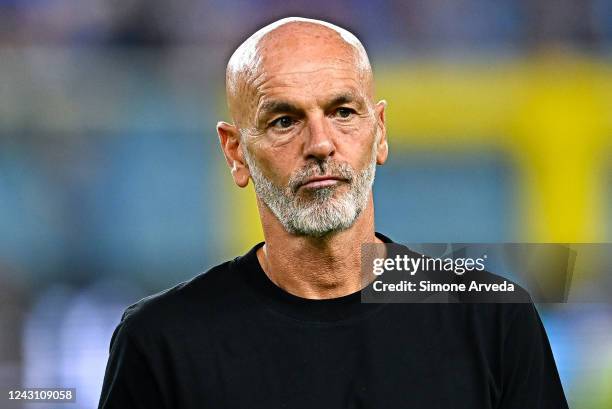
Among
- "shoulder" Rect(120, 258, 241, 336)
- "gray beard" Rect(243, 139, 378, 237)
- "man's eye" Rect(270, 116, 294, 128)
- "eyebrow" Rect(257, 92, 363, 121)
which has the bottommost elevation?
"shoulder" Rect(120, 258, 241, 336)

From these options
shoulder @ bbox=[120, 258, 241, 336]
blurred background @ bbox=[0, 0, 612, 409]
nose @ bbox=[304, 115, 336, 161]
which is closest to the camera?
nose @ bbox=[304, 115, 336, 161]

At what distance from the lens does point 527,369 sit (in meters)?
1.67

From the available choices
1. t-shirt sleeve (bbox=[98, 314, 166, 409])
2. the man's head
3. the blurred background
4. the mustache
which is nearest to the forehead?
the man's head

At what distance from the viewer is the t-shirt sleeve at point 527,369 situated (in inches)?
65.3

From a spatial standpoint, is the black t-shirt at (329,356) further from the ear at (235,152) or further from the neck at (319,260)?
the ear at (235,152)

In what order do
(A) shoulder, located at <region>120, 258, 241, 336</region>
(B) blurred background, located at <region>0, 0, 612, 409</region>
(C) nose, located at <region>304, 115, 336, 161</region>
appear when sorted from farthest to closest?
1. (B) blurred background, located at <region>0, 0, 612, 409</region>
2. (A) shoulder, located at <region>120, 258, 241, 336</region>
3. (C) nose, located at <region>304, 115, 336, 161</region>

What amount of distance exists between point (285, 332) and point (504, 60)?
5.15ft

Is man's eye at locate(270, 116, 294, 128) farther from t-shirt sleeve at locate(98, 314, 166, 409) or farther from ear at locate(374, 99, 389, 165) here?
t-shirt sleeve at locate(98, 314, 166, 409)

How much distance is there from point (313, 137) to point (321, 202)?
104mm

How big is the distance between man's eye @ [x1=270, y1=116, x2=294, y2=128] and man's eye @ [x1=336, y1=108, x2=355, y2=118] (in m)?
0.08

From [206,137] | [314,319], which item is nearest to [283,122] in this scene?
[314,319]

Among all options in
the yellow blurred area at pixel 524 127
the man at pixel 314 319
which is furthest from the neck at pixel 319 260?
the yellow blurred area at pixel 524 127

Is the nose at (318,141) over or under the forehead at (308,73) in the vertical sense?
under

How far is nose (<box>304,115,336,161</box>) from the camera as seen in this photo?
5.24ft
